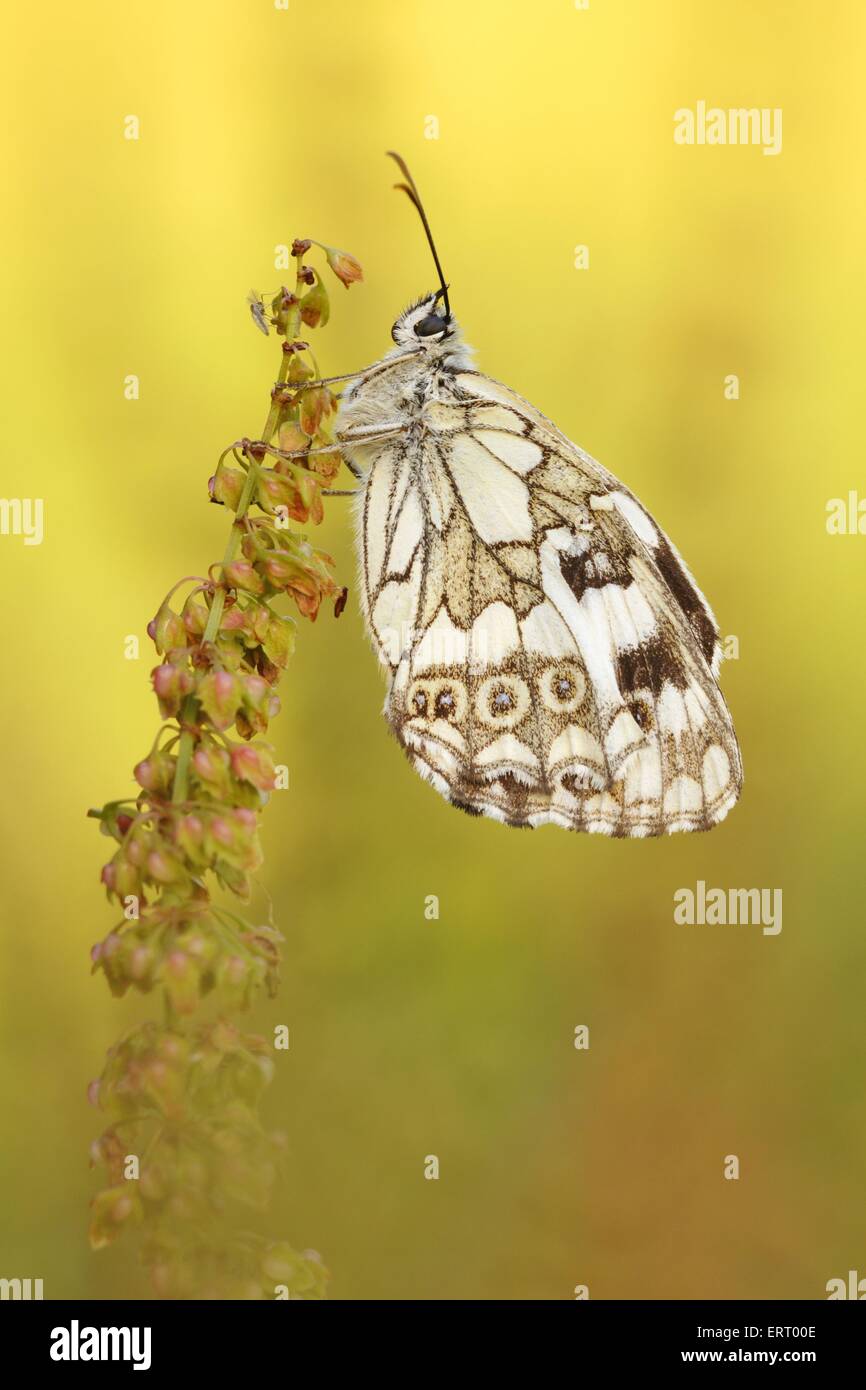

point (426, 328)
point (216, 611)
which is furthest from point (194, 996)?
point (426, 328)

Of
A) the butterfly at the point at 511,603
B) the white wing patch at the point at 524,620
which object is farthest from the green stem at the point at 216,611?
the white wing patch at the point at 524,620

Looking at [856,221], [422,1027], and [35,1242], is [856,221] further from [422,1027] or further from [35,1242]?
[35,1242]

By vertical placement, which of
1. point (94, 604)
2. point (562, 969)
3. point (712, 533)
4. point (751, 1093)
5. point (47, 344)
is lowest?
point (751, 1093)

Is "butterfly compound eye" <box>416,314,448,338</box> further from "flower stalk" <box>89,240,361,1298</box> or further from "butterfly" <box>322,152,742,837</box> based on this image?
"flower stalk" <box>89,240,361,1298</box>

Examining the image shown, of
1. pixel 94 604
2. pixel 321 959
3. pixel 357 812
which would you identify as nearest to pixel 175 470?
pixel 94 604

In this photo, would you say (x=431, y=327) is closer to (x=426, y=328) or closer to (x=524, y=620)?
(x=426, y=328)

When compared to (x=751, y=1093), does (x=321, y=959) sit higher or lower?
higher

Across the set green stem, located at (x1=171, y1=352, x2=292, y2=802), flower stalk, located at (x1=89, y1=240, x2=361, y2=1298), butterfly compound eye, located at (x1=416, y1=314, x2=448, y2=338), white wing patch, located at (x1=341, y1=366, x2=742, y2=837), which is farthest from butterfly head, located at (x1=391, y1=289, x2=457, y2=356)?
flower stalk, located at (x1=89, y1=240, x2=361, y2=1298)
